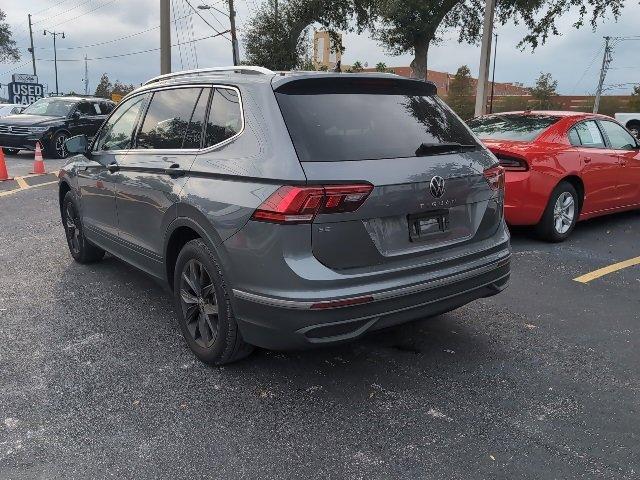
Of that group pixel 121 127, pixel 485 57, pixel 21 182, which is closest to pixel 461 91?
pixel 485 57

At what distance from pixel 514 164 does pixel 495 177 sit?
279 centimetres

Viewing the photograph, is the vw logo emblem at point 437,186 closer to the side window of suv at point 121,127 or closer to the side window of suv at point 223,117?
the side window of suv at point 223,117

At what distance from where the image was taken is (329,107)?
311 centimetres

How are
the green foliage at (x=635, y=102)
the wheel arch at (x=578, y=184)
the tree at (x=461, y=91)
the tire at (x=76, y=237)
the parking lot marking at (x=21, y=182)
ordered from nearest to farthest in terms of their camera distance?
1. the tire at (x=76, y=237)
2. the wheel arch at (x=578, y=184)
3. the parking lot marking at (x=21, y=182)
4. the green foliage at (x=635, y=102)
5. the tree at (x=461, y=91)

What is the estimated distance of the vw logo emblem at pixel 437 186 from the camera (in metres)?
3.08

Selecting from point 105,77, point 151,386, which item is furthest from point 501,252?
point 105,77

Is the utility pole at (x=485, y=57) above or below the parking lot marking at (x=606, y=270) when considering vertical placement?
above

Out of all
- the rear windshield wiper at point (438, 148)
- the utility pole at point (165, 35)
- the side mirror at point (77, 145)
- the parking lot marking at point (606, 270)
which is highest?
the utility pole at point (165, 35)

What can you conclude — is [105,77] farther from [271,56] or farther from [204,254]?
[204,254]

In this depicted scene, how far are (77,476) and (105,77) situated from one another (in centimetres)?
12106

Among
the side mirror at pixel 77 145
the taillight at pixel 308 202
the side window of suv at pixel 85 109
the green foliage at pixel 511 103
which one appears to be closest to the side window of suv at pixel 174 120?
the taillight at pixel 308 202

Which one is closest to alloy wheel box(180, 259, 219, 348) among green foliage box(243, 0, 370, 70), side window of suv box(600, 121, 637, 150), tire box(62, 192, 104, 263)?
tire box(62, 192, 104, 263)

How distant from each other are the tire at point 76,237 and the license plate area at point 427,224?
348 cm

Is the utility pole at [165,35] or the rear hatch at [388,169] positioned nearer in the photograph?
the rear hatch at [388,169]
